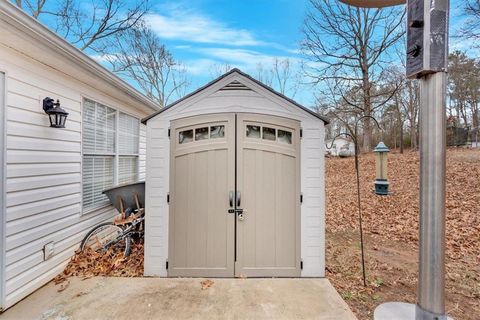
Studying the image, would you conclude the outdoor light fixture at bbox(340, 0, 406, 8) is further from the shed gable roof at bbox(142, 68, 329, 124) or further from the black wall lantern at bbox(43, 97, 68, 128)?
the black wall lantern at bbox(43, 97, 68, 128)

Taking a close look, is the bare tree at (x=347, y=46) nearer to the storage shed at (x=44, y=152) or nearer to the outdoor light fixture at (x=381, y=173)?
the outdoor light fixture at (x=381, y=173)

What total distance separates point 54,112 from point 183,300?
9.74 ft

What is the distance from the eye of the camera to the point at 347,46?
15617 millimetres

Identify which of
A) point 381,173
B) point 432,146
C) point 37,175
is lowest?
point 381,173

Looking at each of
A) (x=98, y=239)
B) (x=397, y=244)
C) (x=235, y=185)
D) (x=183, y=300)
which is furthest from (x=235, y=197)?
(x=397, y=244)

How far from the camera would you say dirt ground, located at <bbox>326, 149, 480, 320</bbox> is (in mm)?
3059

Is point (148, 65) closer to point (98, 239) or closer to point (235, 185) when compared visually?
point (98, 239)

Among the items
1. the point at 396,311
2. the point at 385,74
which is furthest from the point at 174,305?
the point at 385,74

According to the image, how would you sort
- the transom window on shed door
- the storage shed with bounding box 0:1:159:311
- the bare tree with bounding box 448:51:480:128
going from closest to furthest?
the storage shed with bounding box 0:1:159:311 → the transom window on shed door → the bare tree with bounding box 448:51:480:128

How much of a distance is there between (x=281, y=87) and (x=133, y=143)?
18.9 metres

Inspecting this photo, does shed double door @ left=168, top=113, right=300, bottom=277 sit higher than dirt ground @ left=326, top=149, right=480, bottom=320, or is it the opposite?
shed double door @ left=168, top=113, right=300, bottom=277

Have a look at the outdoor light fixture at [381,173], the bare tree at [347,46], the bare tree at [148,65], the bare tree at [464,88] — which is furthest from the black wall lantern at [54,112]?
the bare tree at [464,88]

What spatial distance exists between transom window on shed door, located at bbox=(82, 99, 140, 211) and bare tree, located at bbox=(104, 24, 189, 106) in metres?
10.1

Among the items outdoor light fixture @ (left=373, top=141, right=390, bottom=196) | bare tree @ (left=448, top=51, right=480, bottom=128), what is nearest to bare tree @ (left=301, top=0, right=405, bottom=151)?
bare tree @ (left=448, top=51, right=480, bottom=128)
